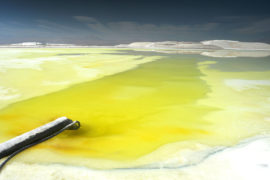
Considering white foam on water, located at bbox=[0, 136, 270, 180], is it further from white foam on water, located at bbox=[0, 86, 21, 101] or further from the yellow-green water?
white foam on water, located at bbox=[0, 86, 21, 101]

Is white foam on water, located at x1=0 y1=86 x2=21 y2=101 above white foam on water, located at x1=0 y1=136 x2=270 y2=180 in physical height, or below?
above

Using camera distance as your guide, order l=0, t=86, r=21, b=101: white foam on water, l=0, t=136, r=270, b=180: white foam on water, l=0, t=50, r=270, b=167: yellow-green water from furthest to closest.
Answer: l=0, t=86, r=21, b=101: white foam on water → l=0, t=50, r=270, b=167: yellow-green water → l=0, t=136, r=270, b=180: white foam on water

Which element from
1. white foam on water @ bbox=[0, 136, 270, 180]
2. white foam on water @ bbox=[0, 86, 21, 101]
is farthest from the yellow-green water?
white foam on water @ bbox=[0, 86, 21, 101]

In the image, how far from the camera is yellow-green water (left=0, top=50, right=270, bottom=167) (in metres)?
2.73

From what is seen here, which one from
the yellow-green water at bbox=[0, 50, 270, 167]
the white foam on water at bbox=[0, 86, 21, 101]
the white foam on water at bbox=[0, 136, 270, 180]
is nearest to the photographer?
the white foam on water at bbox=[0, 136, 270, 180]

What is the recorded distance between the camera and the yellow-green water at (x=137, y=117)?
273cm

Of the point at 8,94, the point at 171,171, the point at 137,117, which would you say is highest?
the point at 8,94

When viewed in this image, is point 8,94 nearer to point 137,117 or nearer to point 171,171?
point 137,117

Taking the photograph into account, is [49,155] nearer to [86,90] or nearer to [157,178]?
[157,178]

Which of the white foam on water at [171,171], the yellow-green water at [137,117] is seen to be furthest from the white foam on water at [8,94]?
the white foam on water at [171,171]

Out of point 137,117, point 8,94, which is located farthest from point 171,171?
point 8,94

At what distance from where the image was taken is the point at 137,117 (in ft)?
12.2

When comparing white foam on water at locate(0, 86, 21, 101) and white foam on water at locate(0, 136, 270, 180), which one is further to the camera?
white foam on water at locate(0, 86, 21, 101)

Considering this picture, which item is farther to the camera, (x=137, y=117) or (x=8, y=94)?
(x=8, y=94)
